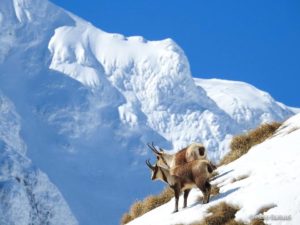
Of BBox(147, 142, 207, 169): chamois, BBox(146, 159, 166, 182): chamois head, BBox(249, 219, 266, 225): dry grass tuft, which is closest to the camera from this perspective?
BBox(249, 219, 266, 225): dry grass tuft

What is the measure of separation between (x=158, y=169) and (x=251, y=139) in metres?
4.51

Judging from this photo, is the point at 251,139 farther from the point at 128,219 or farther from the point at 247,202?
the point at 247,202

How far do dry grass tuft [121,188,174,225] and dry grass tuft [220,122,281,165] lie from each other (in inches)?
75.3

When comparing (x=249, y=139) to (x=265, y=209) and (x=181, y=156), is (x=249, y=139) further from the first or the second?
(x=265, y=209)

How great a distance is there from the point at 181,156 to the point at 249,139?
4.26m

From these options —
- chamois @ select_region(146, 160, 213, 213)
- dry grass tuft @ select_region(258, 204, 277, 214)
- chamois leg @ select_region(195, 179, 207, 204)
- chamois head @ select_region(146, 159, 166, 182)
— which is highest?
chamois head @ select_region(146, 159, 166, 182)

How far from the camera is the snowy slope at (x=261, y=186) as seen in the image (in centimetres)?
1486

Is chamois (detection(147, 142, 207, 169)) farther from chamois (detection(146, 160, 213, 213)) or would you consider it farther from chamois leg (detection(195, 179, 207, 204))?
chamois leg (detection(195, 179, 207, 204))

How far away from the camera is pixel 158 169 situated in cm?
1916

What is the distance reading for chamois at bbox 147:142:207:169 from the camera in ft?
61.6

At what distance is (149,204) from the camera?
21.4m

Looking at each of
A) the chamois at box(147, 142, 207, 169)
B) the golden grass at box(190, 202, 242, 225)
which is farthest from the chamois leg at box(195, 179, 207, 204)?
the chamois at box(147, 142, 207, 169)

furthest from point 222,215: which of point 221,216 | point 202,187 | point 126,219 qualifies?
point 126,219

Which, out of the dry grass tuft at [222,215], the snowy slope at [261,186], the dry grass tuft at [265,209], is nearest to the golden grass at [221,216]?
the dry grass tuft at [222,215]
